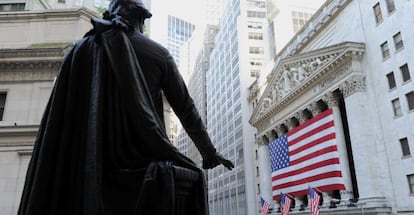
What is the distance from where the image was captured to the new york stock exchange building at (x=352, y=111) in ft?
90.5

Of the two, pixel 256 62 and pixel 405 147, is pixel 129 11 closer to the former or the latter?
pixel 405 147

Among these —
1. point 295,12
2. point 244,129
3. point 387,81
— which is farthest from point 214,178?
point 387,81

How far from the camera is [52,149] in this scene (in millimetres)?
2668

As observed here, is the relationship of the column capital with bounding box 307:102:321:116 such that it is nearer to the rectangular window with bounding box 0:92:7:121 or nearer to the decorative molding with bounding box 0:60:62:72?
the decorative molding with bounding box 0:60:62:72

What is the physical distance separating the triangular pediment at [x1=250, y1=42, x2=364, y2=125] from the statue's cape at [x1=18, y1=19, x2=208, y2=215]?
33.2 metres

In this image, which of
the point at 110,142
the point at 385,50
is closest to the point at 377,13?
the point at 385,50

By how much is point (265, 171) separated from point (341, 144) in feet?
64.7

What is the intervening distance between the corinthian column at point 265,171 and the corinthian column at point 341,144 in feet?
60.3

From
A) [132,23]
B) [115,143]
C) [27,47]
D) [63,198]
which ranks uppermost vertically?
[27,47]

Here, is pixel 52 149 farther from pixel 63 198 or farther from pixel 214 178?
pixel 214 178

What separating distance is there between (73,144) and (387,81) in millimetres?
31071

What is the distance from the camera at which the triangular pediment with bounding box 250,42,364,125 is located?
3391 centimetres

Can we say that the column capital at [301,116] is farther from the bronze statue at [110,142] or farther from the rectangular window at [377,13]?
the bronze statue at [110,142]

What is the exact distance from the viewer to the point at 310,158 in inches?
1425
